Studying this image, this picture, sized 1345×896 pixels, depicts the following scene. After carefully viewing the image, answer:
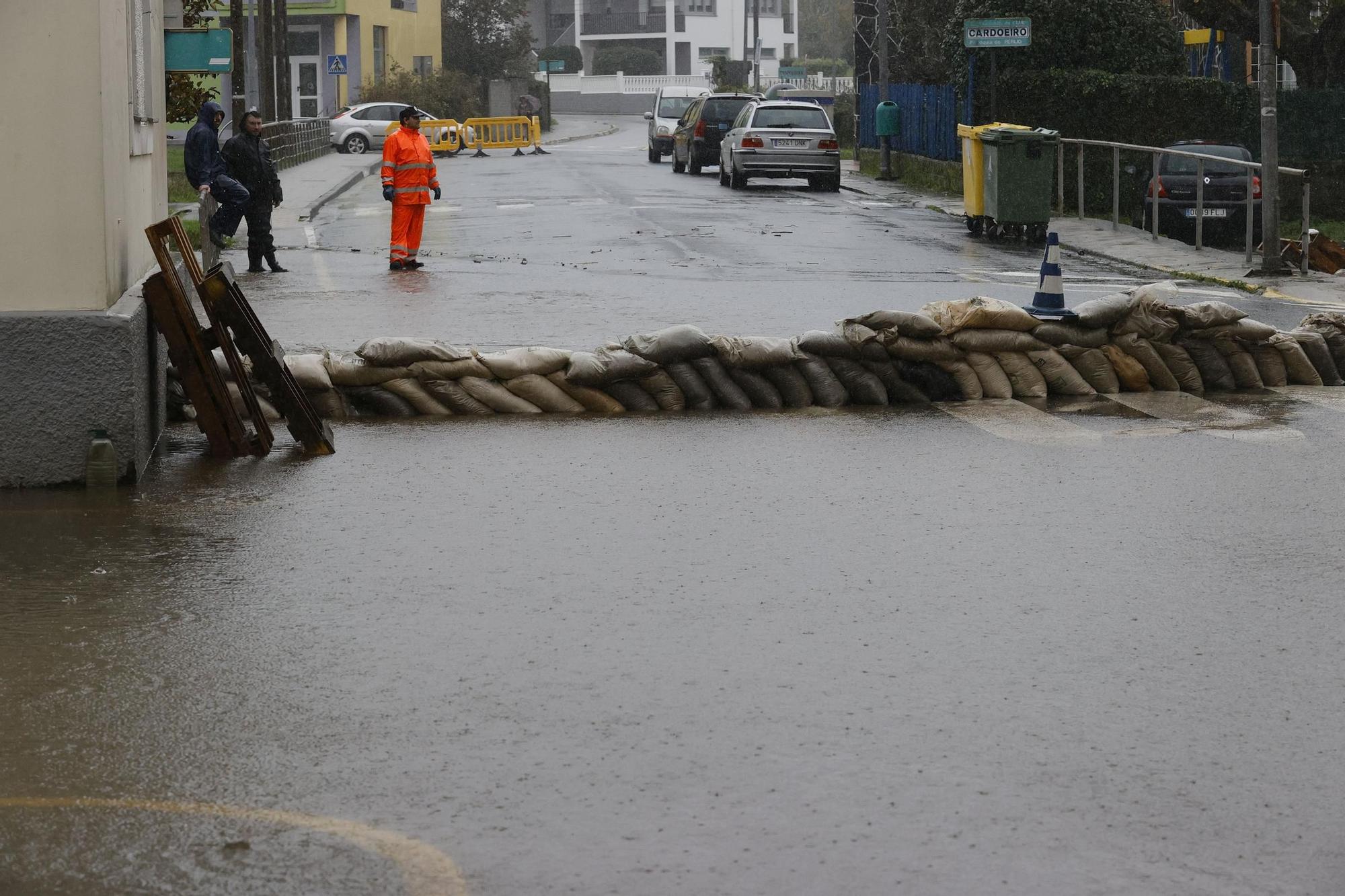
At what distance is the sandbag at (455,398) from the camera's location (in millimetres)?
11195

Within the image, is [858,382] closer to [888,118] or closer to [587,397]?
[587,397]

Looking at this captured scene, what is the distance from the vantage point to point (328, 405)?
11109mm

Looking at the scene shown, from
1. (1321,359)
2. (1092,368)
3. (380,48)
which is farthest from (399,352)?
(380,48)

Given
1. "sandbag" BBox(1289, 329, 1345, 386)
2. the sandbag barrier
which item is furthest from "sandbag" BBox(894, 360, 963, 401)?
"sandbag" BBox(1289, 329, 1345, 386)

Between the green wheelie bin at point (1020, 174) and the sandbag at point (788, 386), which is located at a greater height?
the green wheelie bin at point (1020, 174)

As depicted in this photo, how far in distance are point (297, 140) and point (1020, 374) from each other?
122 feet

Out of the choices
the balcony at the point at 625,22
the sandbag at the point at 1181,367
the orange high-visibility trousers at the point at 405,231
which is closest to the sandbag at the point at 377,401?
the sandbag at the point at 1181,367

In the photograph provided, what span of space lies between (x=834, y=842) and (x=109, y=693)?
231 cm

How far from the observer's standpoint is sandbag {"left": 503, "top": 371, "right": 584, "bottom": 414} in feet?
37.0

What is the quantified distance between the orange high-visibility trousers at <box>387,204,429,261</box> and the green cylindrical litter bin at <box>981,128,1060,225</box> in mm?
8050

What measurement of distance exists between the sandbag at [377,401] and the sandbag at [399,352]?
0.52 feet

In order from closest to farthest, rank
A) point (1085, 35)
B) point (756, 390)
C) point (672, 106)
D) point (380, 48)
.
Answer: point (756, 390) → point (1085, 35) → point (672, 106) → point (380, 48)

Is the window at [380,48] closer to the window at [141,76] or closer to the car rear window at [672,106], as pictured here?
the car rear window at [672,106]

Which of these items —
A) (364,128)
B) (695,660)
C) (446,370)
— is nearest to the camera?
(695,660)
